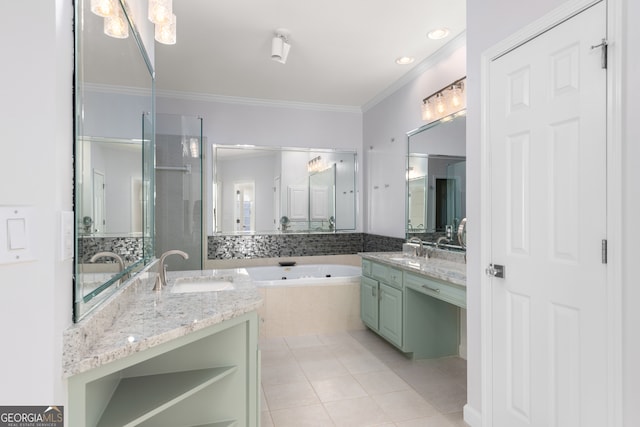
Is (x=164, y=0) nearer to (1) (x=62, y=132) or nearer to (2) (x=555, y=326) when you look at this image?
(1) (x=62, y=132)

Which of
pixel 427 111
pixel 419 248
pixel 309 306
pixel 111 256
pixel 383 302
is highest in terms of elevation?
pixel 427 111

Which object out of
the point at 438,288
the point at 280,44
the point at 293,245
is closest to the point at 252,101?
the point at 280,44

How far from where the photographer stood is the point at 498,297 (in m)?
1.85

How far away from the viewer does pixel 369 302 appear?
11.7 ft

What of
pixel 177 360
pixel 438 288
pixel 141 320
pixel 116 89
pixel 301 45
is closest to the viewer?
pixel 141 320

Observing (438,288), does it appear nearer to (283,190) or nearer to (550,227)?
(550,227)

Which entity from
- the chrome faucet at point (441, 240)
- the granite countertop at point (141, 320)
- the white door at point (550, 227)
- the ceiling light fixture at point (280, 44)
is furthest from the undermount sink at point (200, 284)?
the chrome faucet at point (441, 240)

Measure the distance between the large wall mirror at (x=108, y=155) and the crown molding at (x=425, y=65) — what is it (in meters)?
2.39

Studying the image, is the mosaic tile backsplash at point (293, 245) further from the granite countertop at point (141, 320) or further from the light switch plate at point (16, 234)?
the light switch plate at point (16, 234)

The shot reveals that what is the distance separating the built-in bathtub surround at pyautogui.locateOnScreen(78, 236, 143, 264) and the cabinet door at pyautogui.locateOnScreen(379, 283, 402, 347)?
2.03 m

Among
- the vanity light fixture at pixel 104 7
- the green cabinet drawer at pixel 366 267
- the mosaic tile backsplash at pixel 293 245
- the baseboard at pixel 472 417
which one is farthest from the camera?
the mosaic tile backsplash at pixel 293 245

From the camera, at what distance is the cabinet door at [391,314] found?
9.88 ft

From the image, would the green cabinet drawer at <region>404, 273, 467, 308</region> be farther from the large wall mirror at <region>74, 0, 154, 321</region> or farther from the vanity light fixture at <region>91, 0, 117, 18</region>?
the vanity light fixture at <region>91, 0, 117, 18</region>

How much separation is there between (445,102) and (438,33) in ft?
1.84
